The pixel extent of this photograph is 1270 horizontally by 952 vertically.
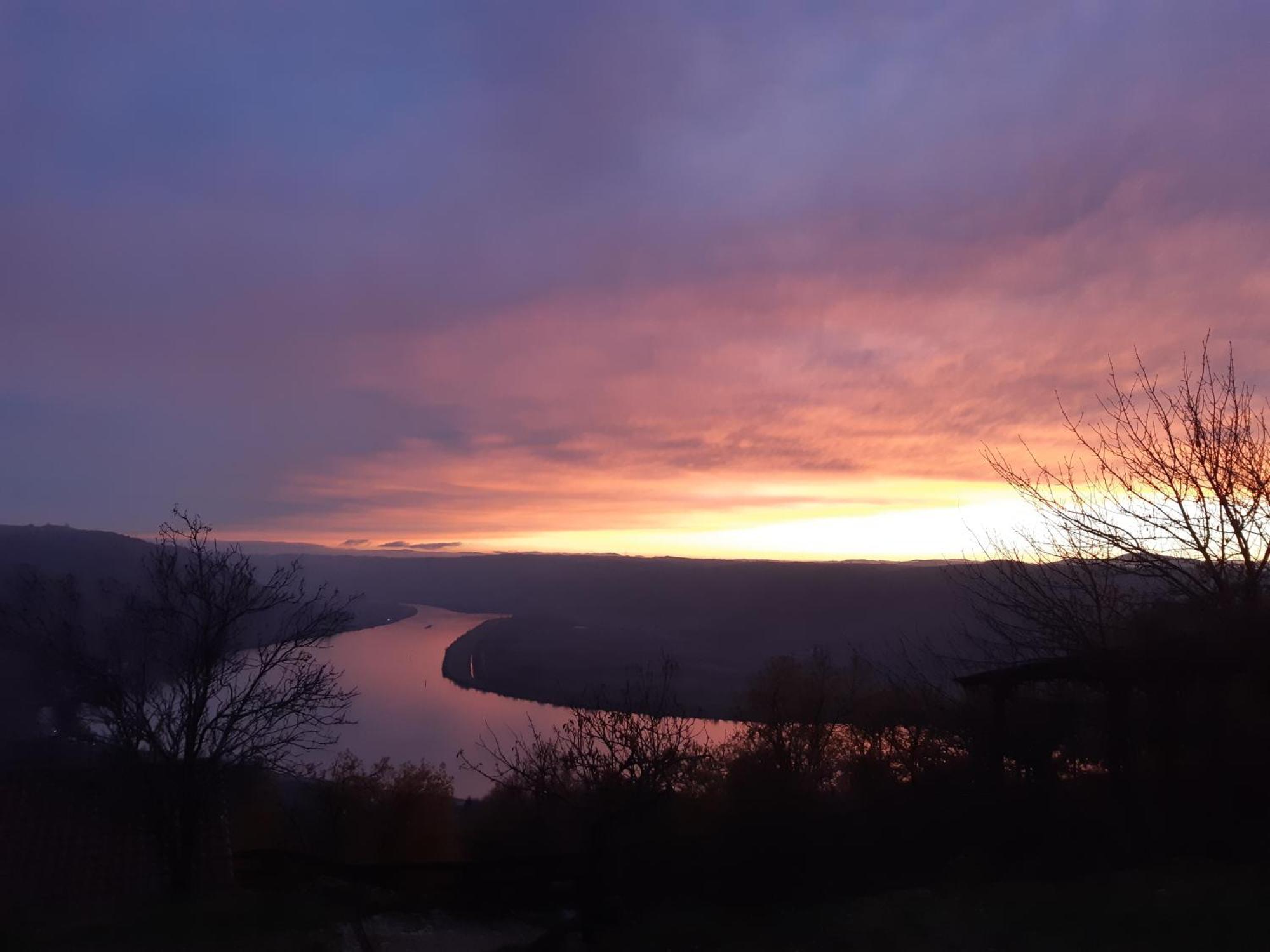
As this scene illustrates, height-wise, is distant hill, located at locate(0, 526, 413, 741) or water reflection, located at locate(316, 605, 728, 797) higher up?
distant hill, located at locate(0, 526, 413, 741)

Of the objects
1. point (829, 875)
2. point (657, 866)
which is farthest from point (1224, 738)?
point (657, 866)

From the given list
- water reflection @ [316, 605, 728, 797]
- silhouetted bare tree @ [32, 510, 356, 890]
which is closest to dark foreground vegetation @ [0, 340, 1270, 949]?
silhouetted bare tree @ [32, 510, 356, 890]

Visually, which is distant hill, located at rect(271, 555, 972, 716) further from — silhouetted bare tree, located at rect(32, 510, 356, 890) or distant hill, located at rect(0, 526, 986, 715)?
silhouetted bare tree, located at rect(32, 510, 356, 890)

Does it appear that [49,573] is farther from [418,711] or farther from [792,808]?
[792,808]

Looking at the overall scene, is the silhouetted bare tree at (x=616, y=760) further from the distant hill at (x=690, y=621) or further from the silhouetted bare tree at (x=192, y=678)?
the distant hill at (x=690, y=621)

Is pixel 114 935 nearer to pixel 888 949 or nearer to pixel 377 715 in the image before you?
pixel 888 949

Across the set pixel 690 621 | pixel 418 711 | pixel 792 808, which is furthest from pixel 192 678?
pixel 690 621

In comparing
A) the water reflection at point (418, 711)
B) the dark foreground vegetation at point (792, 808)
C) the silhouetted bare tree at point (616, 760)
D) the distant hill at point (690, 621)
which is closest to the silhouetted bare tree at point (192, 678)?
the dark foreground vegetation at point (792, 808)
